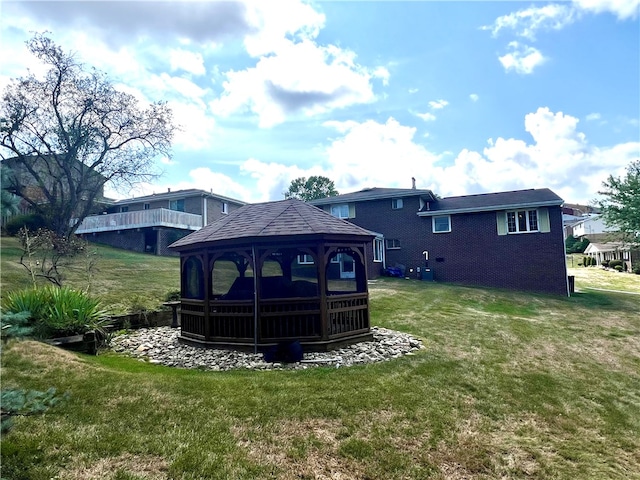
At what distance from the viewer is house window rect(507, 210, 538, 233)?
20.2 metres

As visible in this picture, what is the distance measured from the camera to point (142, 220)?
26188mm

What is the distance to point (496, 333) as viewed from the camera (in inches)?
411

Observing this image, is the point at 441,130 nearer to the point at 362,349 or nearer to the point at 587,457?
the point at 362,349

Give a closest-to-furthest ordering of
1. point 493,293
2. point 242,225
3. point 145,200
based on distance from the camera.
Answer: point 242,225
point 493,293
point 145,200

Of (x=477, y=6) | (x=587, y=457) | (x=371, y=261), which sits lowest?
(x=587, y=457)

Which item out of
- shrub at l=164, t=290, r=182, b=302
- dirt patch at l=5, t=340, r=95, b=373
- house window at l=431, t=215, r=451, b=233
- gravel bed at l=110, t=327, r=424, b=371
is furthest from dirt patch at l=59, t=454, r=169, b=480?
house window at l=431, t=215, r=451, b=233

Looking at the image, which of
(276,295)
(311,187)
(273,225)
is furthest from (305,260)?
(311,187)

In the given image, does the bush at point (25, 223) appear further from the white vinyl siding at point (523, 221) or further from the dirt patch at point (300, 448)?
the white vinyl siding at point (523, 221)

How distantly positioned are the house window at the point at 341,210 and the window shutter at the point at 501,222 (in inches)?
350

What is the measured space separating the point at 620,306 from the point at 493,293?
4.87 m

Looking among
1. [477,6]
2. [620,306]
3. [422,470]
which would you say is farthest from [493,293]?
[422,470]

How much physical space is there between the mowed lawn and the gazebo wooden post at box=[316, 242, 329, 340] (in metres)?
1.26

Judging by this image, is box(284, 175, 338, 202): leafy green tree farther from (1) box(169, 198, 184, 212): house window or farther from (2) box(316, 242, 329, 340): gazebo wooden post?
(2) box(316, 242, 329, 340): gazebo wooden post

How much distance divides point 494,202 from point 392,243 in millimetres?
6172
